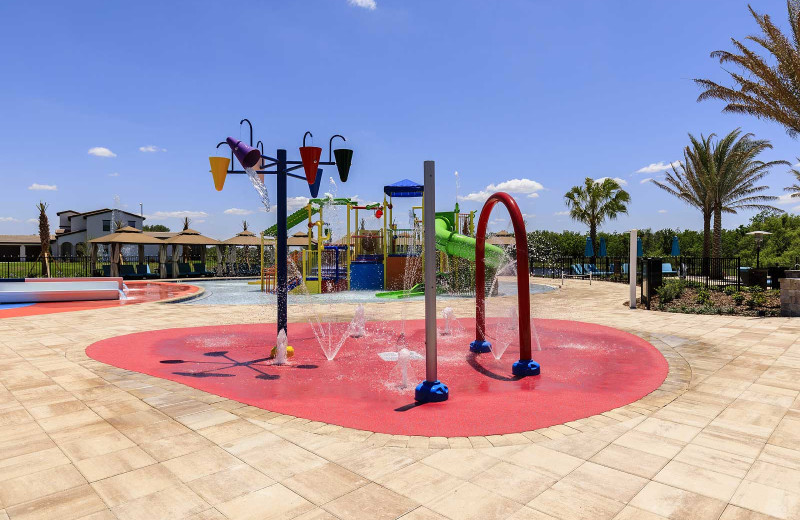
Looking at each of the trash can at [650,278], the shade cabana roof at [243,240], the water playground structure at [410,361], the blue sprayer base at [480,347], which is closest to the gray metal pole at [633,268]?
the trash can at [650,278]

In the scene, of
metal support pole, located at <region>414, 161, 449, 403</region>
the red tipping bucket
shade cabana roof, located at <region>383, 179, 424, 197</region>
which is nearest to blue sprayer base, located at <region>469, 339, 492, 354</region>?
metal support pole, located at <region>414, 161, 449, 403</region>

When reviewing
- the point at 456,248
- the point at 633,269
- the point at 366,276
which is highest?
the point at 456,248

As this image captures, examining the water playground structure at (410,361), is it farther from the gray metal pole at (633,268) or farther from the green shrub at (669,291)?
the green shrub at (669,291)

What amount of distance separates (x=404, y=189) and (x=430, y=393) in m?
15.8

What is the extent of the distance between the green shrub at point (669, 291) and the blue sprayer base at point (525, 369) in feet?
31.0

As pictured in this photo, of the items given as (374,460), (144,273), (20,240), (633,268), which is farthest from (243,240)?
(20,240)

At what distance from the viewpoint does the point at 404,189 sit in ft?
67.1

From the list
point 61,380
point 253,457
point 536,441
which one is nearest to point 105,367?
point 61,380

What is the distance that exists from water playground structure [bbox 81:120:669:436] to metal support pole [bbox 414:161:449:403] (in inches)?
0.5

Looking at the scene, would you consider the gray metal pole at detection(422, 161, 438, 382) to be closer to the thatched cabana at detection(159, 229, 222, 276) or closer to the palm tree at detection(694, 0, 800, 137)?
the palm tree at detection(694, 0, 800, 137)

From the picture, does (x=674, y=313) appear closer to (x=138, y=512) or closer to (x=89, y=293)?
(x=138, y=512)

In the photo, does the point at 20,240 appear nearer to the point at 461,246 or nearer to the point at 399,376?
the point at 461,246

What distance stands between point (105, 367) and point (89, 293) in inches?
459

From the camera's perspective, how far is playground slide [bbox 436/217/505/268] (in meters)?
17.1
